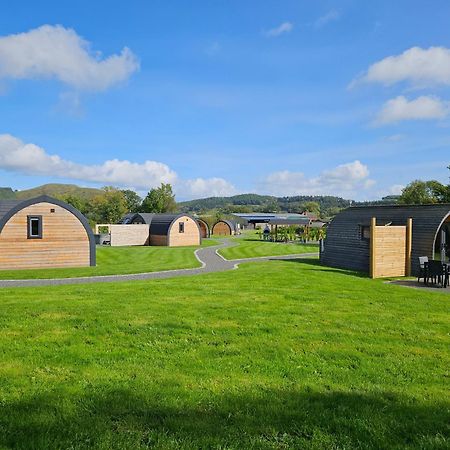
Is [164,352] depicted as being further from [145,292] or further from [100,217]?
[100,217]

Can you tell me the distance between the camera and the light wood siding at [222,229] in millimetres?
77625

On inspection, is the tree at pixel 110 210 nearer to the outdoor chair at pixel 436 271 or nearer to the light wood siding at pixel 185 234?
the light wood siding at pixel 185 234

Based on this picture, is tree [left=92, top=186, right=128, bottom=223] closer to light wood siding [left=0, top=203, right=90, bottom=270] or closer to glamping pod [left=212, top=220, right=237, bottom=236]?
glamping pod [left=212, top=220, right=237, bottom=236]

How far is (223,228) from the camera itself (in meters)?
77.9

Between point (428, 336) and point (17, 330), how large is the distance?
8650mm

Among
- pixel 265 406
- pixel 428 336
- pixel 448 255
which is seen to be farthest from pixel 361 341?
pixel 448 255

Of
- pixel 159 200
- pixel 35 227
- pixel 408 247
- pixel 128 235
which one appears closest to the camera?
pixel 408 247

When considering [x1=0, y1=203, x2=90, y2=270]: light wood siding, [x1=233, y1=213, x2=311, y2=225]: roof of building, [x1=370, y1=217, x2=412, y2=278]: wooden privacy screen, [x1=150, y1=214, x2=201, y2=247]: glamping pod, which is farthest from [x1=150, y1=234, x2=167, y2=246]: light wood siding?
[x1=233, y1=213, x2=311, y2=225]: roof of building

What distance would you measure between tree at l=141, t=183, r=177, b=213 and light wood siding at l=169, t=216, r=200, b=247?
40.1 metres

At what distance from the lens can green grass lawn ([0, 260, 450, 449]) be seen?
4.82m

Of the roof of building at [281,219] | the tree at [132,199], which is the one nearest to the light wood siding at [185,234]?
the roof of building at [281,219]

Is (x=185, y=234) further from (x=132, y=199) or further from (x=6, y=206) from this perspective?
(x=132, y=199)

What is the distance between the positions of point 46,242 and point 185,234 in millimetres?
24284

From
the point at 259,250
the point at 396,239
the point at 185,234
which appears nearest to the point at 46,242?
the point at 396,239
